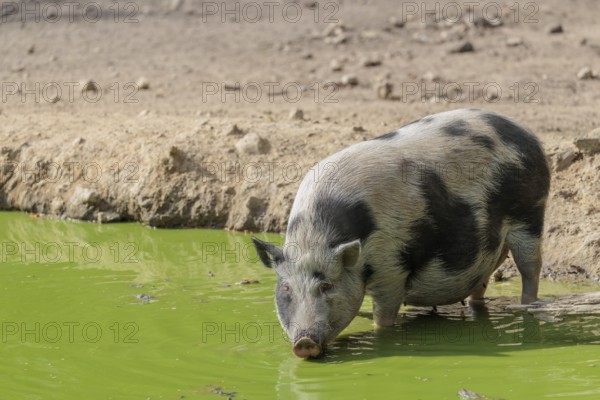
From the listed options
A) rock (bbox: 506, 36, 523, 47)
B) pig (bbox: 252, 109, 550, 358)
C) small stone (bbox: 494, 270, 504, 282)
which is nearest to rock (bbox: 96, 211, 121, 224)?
small stone (bbox: 494, 270, 504, 282)

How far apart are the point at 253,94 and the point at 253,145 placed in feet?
12.7

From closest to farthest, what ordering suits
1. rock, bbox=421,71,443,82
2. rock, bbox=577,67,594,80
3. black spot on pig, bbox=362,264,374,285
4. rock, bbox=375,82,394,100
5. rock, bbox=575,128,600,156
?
1. black spot on pig, bbox=362,264,374,285
2. rock, bbox=575,128,600,156
3. rock, bbox=375,82,394,100
4. rock, bbox=577,67,594,80
5. rock, bbox=421,71,443,82

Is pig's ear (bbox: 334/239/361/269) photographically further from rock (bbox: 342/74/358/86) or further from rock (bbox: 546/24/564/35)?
rock (bbox: 546/24/564/35)

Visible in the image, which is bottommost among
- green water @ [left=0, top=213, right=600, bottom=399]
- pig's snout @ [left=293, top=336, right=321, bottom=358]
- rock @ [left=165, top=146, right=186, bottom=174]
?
green water @ [left=0, top=213, right=600, bottom=399]

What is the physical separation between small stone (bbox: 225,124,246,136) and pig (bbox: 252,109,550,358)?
4.13 metres

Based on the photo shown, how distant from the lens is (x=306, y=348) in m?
6.96

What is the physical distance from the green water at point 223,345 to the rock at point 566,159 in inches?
63.3

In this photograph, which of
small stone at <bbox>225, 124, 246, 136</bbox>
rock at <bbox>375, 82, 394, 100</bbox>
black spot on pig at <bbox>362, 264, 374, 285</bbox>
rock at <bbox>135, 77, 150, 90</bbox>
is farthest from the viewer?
rock at <bbox>135, 77, 150, 90</bbox>

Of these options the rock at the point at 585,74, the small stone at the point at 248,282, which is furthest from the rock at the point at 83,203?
the rock at the point at 585,74

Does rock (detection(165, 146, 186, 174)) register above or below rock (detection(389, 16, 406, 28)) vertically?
below

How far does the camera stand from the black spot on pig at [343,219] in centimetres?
723

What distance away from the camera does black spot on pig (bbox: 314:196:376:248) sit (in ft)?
23.7

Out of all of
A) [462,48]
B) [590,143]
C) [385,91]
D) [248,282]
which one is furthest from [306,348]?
[462,48]

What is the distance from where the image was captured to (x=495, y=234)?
784 cm
